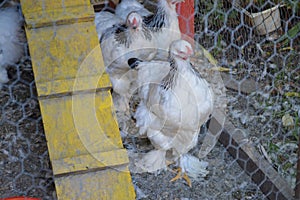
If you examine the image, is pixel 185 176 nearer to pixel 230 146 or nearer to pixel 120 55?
pixel 230 146

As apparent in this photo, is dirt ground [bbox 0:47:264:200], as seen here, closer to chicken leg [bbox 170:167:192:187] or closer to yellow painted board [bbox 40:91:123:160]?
chicken leg [bbox 170:167:192:187]

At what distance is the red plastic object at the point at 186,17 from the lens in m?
2.65

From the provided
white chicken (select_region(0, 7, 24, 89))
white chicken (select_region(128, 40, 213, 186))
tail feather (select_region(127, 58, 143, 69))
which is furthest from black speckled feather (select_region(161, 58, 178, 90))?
white chicken (select_region(0, 7, 24, 89))

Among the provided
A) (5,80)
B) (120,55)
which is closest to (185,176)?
(120,55)

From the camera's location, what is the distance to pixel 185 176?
223cm

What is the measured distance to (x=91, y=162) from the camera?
68.1 inches

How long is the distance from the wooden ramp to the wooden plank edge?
0.63 meters

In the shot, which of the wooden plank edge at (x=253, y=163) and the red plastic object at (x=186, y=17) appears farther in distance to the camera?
the red plastic object at (x=186, y=17)

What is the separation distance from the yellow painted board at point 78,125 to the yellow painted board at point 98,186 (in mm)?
81

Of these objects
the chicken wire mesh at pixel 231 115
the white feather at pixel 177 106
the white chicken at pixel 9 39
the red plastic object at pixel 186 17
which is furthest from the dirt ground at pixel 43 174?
the red plastic object at pixel 186 17

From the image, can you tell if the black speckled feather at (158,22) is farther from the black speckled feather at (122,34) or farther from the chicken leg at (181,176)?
the chicken leg at (181,176)

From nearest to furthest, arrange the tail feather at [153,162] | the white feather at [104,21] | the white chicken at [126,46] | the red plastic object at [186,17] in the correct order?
the tail feather at [153,162]
the white chicken at [126,46]
the white feather at [104,21]
the red plastic object at [186,17]

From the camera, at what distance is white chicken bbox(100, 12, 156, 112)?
7.93 ft

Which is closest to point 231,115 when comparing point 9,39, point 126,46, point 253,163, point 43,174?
point 253,163
